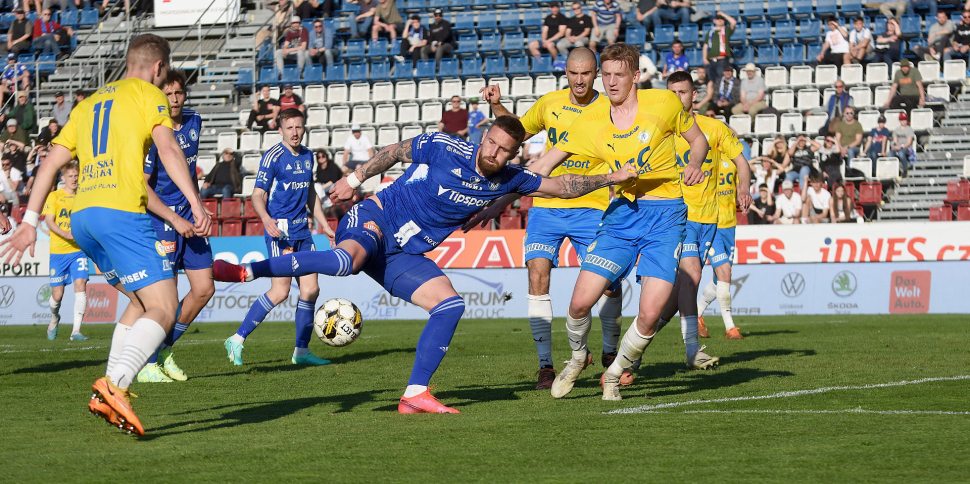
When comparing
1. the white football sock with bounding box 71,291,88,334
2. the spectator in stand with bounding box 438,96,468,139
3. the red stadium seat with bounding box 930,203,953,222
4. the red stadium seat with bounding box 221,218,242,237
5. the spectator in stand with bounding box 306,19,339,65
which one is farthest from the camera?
the spectator in stand with bounding box 306,19,339,65

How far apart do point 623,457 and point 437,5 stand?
1011 inches

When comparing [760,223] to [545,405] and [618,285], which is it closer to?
[618,285]

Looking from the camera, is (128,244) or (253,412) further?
(253,412)

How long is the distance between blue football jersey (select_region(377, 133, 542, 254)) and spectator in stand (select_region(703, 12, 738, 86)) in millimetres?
17074

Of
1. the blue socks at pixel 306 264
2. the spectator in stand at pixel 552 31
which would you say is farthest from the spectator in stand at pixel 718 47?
the blue socks at pixel 306 264

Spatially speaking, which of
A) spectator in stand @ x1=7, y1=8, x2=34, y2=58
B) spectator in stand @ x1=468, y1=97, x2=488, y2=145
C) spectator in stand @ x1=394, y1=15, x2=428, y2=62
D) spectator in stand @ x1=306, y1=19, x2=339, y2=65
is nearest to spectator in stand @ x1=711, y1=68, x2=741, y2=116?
spectator in stand @ x1=468, y1=97, x2=488, y2=145

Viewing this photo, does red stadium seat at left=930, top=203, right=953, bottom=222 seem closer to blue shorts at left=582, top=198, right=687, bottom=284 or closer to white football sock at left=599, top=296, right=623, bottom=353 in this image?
white football sock at left=599, top=296, right=623, bottom=353

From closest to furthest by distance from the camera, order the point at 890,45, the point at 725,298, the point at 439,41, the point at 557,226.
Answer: the point at 557,226, the point at 725,298, the point at 890,45, the point at 439,41

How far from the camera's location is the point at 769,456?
499 cm

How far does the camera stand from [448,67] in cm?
2730

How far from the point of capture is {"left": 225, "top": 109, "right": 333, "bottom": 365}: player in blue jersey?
11219 millimetres

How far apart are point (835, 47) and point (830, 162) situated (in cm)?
459

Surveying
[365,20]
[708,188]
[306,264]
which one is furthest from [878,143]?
[306,264]

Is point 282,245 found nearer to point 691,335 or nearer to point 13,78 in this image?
point 691,335
